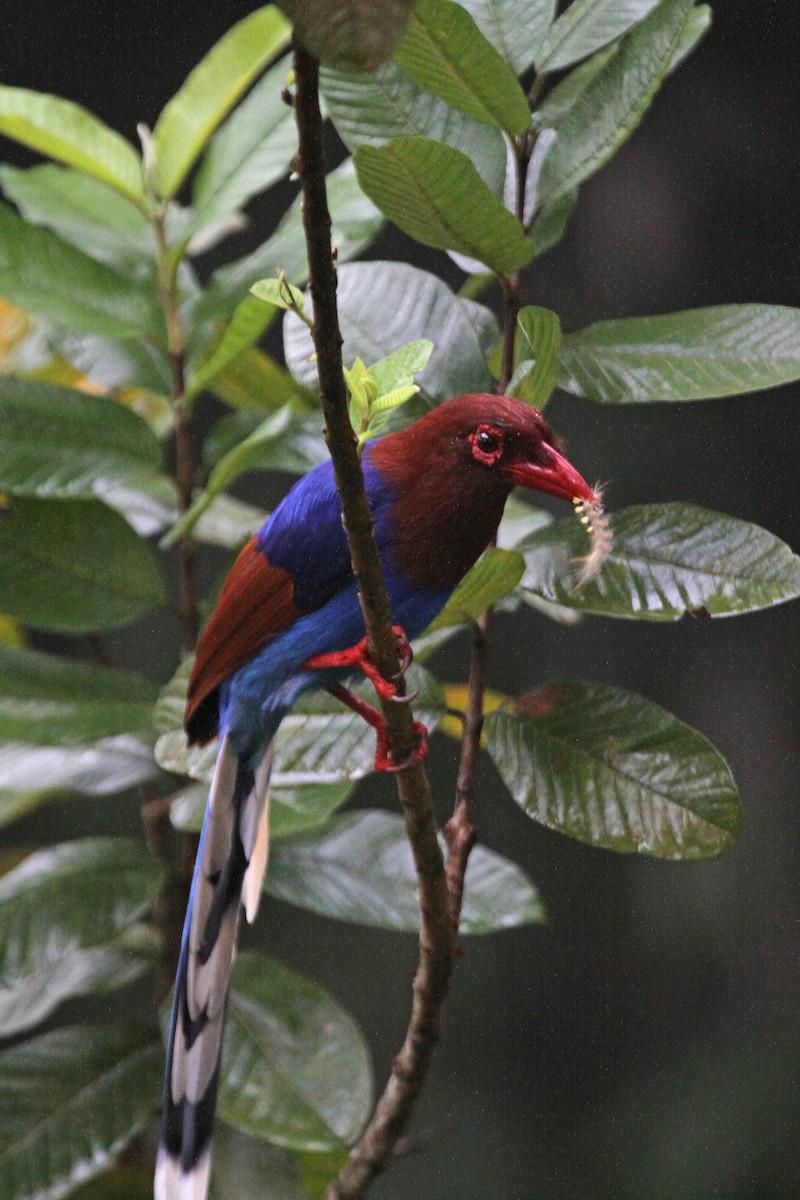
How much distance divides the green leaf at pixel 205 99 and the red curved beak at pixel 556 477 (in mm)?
724

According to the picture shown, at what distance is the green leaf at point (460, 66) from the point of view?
83 cm

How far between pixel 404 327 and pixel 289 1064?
2.30 feet

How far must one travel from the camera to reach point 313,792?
114 cm

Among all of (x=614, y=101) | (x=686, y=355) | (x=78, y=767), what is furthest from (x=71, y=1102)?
(x=614, y=101)

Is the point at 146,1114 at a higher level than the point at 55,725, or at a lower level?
lower

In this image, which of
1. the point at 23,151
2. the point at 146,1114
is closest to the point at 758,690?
the point at 146,1114

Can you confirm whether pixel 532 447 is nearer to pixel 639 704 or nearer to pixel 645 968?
pixel 639 704

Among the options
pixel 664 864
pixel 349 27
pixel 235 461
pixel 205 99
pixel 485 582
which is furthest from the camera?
pixel 664 864

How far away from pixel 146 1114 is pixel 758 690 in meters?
1.09

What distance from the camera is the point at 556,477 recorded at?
85cm

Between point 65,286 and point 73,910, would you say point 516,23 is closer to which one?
point 65,286

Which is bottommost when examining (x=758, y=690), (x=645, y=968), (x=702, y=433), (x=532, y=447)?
(x=645, y=968)

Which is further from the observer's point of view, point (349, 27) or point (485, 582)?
point (485, 582)

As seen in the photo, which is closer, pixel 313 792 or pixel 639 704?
pixel 639 704
